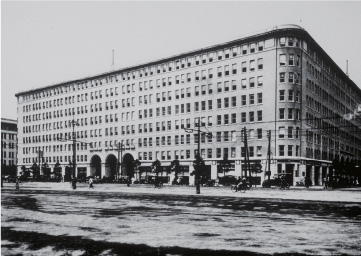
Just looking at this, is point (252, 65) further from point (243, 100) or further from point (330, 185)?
point (330, 185)

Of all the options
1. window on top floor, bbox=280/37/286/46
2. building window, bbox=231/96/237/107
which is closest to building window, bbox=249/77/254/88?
building window, bbox=231/96/237/107

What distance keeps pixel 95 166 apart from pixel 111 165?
471 cm

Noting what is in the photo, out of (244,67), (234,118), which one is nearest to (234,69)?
(244,67)

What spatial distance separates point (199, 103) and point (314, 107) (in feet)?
58.6

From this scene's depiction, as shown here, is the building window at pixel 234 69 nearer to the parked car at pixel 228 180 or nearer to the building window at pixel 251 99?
the building window at pixel 251 99

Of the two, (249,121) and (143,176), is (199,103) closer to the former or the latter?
(249,121)

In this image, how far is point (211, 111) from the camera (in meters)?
65.2

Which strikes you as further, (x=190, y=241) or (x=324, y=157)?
(x=324, y=157)

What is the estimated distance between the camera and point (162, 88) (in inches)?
2827

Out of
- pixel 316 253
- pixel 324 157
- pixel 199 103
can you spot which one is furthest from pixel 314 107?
pixel 316 253

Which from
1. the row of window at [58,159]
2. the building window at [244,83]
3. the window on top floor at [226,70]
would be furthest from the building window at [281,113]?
the row of window at [58,159]

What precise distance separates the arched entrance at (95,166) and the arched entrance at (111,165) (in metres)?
2.74

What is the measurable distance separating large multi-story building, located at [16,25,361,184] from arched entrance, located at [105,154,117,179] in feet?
0.64

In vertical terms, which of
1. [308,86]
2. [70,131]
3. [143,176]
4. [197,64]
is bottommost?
[143,176]
